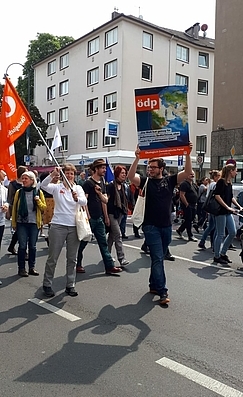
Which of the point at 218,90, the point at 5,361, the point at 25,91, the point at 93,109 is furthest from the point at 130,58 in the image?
the point at 5,361

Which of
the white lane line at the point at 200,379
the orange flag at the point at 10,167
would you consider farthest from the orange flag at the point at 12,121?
the white lane line at the point at 200,379

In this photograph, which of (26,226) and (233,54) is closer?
(26,226)

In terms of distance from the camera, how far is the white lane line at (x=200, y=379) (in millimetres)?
3166

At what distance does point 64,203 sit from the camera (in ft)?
18.2

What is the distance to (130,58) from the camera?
3366cm

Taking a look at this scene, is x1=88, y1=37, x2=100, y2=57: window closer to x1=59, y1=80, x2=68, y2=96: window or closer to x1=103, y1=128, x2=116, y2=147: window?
x1=59, y1=80, x2=68, y2=96: window

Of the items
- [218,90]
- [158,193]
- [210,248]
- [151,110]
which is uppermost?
[218,90]

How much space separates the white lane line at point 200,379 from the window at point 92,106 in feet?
113

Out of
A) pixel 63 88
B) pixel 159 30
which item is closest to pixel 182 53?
pixel 159 30

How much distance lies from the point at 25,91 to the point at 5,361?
51062mm

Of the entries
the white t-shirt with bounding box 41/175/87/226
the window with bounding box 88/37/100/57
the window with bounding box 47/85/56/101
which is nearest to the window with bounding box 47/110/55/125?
the window with bounding box 47/85/56/101

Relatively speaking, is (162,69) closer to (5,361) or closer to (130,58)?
(130,58)

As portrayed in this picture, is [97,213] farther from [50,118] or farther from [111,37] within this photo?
[50,118]

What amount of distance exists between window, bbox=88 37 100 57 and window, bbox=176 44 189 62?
23.8 ft
